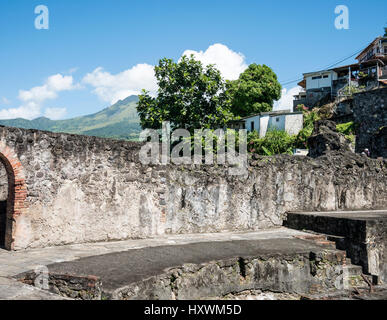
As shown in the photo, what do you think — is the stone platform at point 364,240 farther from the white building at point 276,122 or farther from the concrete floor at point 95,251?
the white building at point 276,122

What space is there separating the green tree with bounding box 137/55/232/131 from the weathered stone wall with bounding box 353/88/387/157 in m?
9.79

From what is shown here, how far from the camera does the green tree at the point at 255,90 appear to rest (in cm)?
4022

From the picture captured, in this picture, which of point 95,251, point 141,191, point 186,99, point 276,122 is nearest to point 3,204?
point 95,251

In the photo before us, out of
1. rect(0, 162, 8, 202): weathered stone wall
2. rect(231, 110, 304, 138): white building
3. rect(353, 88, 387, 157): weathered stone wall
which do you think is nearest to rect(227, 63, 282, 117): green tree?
rect(231, 110, 304, 138): white building

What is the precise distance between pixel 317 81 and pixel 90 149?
1730 inches

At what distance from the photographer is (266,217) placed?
8797mm

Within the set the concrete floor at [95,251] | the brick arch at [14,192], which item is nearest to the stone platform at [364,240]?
the concrete floor at [95,251]

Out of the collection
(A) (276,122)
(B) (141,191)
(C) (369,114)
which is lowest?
(B) (141,191)

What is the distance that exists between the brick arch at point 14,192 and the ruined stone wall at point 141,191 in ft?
0.17

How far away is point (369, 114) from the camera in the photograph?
2500cm

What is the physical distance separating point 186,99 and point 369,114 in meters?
13.1

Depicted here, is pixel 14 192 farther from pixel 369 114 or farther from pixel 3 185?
pixel 369 114

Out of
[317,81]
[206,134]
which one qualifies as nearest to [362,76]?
[317,81]

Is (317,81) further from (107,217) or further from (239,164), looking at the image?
(107,217)
